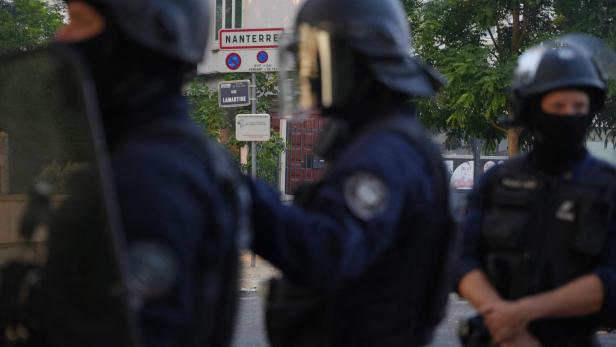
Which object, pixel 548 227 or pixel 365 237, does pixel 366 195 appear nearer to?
pixel 365 237

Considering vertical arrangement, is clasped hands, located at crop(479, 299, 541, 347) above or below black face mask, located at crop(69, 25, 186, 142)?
below

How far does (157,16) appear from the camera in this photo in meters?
1.72

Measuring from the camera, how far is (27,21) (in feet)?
68.3

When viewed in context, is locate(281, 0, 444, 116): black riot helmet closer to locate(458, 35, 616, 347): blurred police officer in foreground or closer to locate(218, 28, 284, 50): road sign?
locate(458, 35, 616, 347): blurred police officer in foreground

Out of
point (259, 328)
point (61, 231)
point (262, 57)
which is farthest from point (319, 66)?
point (262, 57)

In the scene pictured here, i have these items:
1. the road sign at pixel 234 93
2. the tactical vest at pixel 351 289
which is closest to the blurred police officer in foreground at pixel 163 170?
the tactical vest at pixel 351 289

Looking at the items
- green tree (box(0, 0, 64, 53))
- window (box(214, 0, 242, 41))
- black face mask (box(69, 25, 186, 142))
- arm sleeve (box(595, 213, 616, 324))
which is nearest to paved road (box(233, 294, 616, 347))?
arm sleeve (box(595, 213, 616, 324))

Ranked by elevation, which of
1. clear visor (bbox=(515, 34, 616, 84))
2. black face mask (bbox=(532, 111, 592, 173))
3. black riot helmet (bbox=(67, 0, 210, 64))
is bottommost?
black face mask (bbox=(532, 111, 592, 173))

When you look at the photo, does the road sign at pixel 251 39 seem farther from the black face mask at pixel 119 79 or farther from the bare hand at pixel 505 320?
the black face mask at pixel 119 79

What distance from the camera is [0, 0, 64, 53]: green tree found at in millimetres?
20078

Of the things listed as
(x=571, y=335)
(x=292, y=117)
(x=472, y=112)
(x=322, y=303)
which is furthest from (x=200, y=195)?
(x=472, y=112)

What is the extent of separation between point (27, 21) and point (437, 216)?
19333mm

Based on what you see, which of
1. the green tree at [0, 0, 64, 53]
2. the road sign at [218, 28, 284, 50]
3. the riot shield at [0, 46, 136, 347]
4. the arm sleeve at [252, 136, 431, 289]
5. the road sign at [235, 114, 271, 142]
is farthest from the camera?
the green tree at [0, 0, 64, 53]

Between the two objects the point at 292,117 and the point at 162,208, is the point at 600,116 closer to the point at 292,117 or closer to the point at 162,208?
the point at 292,117
